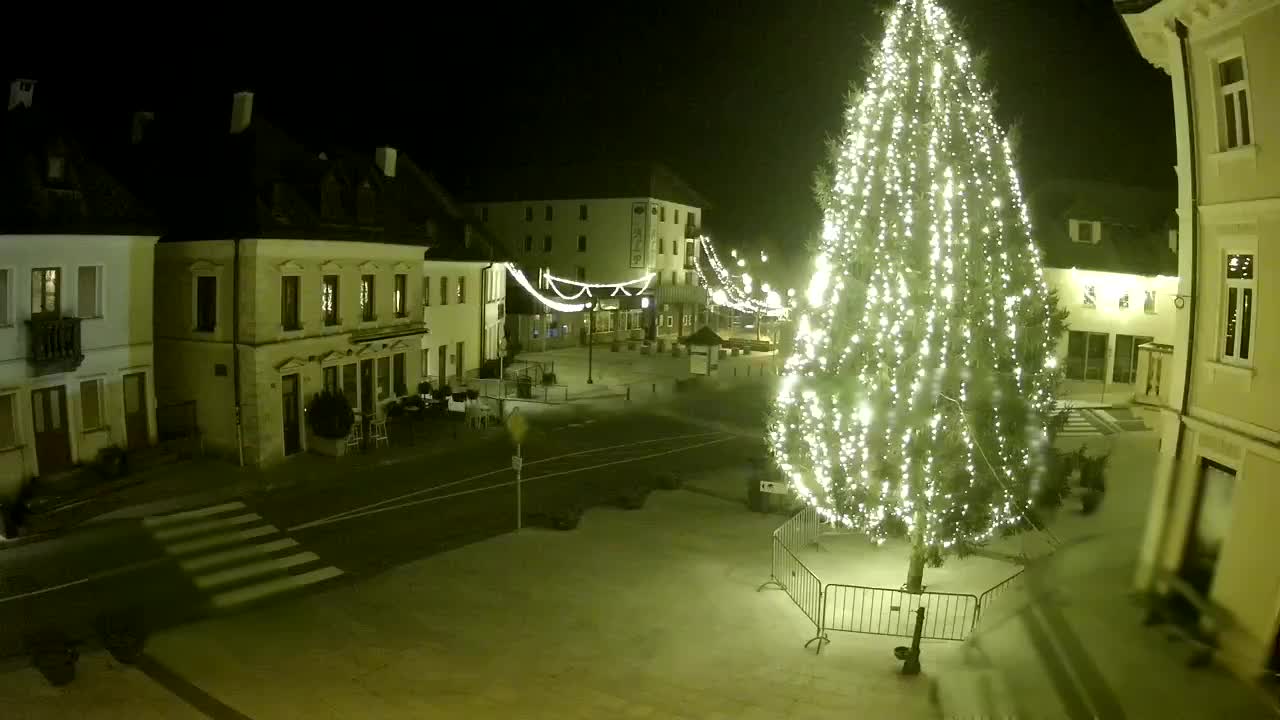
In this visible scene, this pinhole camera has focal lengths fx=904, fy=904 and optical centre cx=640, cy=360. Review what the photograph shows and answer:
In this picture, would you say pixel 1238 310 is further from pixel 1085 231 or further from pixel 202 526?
pixel 1085 231

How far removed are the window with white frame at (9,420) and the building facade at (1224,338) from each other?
2236 centimetres

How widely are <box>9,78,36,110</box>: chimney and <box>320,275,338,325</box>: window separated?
27.3 ft

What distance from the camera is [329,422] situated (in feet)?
83.2

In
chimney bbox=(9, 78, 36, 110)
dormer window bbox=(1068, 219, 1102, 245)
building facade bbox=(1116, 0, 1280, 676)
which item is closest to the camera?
building facade bbox=(1116, 0, 1280, 676)

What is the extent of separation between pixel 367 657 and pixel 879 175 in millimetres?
9699

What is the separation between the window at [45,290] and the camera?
20688 millimetres

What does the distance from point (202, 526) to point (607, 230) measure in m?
43.6

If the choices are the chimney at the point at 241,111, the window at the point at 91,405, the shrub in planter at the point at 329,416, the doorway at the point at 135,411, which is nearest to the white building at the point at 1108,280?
the shrub in planter at the point at 329,416

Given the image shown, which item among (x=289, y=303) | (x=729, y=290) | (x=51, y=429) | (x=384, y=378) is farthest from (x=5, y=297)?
(x=729, y=290)

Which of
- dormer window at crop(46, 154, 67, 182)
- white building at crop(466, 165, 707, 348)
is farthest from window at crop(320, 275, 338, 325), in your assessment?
white building at crop(466, 165, 707, 348)

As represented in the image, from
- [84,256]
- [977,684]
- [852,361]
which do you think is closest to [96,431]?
[84,256]

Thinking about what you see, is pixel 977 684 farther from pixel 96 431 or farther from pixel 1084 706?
pixel 96 431

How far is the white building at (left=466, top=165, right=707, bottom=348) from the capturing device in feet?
195

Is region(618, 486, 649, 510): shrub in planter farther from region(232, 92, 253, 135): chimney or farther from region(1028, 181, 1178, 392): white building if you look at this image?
region(1028, 181, 1178, 392): white building
